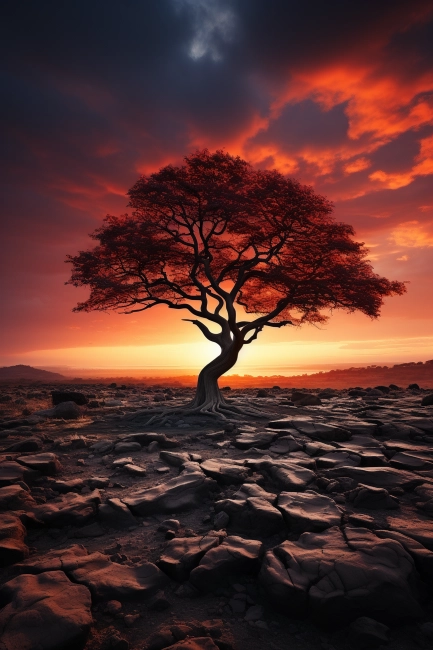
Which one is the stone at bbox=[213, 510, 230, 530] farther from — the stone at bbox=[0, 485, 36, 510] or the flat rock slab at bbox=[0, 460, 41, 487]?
the flat rock slab at bbox=[0, 460, 41, 487]

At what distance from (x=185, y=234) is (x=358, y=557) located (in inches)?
556

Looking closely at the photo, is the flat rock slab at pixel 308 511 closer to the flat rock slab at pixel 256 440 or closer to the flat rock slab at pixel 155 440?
the flat rock slab at pixel 256 440

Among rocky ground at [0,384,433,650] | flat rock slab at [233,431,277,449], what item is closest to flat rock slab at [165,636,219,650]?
rocky ground at [0,384,433,650]

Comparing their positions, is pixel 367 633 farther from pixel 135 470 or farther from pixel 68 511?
pixel 135 470

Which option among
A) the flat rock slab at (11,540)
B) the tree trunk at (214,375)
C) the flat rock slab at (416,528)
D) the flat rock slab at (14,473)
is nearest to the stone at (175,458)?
the flat rock slab at (14,473)

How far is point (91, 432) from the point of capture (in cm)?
1184

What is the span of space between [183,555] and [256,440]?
5.17 m

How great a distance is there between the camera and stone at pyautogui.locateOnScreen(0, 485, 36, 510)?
5801mm

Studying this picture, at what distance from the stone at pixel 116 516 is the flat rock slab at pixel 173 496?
0.18m

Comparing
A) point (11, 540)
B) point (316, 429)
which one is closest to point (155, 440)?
point (316, 429)

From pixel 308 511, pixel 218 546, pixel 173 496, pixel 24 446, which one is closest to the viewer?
pixel 218 546

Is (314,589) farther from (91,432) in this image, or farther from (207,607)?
(91,432)

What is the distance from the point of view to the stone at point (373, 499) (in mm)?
5875

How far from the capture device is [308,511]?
5457mm
